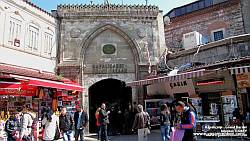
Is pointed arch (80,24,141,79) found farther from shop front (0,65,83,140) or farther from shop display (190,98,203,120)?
shop display (190,98,203,120)

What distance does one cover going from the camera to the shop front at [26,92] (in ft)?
28.5

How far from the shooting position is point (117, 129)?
13.6 m

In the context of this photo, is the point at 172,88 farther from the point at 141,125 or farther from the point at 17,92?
the point at 17,92

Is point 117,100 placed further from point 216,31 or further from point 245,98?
point 216,31

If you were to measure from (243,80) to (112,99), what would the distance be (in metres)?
8.03

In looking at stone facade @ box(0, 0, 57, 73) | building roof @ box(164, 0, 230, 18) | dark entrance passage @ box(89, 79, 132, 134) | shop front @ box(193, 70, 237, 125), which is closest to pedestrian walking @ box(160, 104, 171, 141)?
shop front @ box(193, 70, 237, 125)

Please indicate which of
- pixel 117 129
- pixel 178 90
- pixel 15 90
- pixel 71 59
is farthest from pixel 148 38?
pixel 15 90

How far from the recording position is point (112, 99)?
15.6 m

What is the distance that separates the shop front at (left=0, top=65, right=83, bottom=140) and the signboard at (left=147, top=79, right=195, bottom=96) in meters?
3.83

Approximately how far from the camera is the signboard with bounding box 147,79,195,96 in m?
11.5

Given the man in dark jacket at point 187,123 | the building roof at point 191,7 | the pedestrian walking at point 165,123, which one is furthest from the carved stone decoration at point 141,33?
the building roof at point 191,7

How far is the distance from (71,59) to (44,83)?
153 inches

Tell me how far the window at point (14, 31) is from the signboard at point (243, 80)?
29.8 ft

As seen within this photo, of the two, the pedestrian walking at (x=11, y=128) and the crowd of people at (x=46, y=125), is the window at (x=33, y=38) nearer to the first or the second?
the crowd of people at (x=46, y=125)
